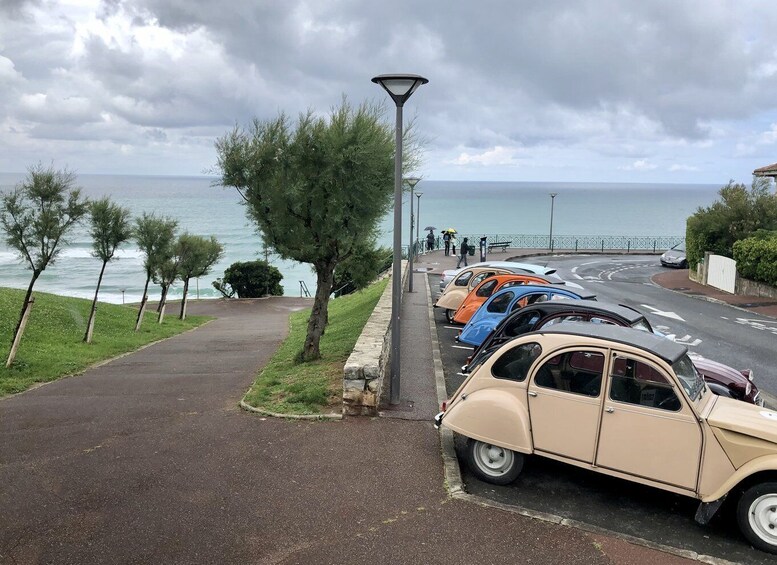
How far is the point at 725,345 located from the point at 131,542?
14.5 m

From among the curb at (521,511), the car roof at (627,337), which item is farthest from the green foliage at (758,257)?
the curb at (521,511)

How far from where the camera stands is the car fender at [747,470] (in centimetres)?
519

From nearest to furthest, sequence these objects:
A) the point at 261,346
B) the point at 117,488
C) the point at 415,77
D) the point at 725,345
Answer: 1. the point at 117,488
2. the point at 415,77
3. the point at 725,345
4. the point at 261,346

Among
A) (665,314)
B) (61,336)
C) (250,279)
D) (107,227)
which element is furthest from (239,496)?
(250,279)

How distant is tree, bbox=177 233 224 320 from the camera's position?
96.3ft

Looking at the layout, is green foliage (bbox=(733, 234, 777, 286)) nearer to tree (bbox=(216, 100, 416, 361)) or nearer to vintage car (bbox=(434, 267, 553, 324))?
vintage car (bbox=(434, 267, 553, 324))

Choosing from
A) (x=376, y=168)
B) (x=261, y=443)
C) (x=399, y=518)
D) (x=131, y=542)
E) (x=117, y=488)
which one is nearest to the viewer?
(x=131, y=542)

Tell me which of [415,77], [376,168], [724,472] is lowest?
[724,472]

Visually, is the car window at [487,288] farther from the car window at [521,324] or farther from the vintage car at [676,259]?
the vintage car at [676,259]

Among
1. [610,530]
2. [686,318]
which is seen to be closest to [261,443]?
[610,530]

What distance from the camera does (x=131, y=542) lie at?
534cm

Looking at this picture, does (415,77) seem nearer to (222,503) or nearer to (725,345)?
(222,503)

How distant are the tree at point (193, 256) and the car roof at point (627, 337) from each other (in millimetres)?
25289

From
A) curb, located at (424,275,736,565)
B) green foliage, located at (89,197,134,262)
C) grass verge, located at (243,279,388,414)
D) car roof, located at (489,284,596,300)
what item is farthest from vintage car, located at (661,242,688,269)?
curb, located at (424,275,736,565)
